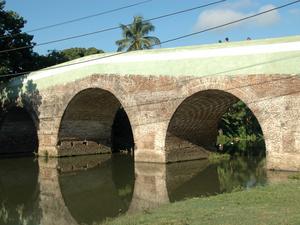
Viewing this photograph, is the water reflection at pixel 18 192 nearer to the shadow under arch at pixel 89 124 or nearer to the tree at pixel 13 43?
the shadow under arch at pixel 89 124

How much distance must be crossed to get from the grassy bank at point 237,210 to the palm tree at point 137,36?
83.7 ft

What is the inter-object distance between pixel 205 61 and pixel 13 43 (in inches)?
474

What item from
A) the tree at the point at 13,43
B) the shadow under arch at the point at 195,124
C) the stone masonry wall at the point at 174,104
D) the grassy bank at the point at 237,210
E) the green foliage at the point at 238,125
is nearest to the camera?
the grassy bank at the point at 237,210

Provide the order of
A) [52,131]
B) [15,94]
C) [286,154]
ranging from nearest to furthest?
[286,154]
[52,131]
[15,94]

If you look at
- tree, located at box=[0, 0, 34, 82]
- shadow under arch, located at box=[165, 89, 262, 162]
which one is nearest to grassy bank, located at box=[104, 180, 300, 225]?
shadow under arch, located at box=[165, 89, 262, 162]

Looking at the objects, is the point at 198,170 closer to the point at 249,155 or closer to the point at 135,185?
the point at 135,185

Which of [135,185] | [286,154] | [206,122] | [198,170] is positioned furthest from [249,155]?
[135,185]

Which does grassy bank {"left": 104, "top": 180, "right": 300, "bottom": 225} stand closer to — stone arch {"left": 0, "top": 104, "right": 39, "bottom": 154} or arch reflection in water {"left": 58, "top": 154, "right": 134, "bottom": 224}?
arch reflection in water {"left": 58, "top": 154, "right": 134, "bottom": 224}

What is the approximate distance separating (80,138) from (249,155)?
24.0ft

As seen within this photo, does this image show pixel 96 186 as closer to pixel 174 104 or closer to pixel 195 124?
pixel 174 104

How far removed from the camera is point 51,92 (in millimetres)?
19672

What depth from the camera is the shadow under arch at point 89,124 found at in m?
19.3

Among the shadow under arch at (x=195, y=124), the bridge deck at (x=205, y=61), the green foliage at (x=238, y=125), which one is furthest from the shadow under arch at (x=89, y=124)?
the green foliage at (x=238, y=125)

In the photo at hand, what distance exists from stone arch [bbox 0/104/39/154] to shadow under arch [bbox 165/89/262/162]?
962cm
